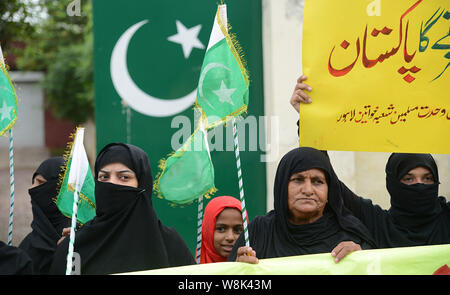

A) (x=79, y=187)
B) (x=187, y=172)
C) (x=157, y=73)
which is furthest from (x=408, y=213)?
(x=157, y=73)

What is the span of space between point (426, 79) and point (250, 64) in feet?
9.14

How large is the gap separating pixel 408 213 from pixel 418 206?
0.28 ft

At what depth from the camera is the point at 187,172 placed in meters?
2.73

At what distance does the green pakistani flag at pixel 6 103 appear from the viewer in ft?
9.31

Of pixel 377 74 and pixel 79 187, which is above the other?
pixel 377 74

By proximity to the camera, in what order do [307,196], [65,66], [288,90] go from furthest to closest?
1. [65,66]
2. [288,90]
3. [307,196]

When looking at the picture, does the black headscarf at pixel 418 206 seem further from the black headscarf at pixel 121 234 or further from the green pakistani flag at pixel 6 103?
the green pakistani flag at pixel 6 103

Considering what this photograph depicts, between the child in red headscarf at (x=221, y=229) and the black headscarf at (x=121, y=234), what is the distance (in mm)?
488

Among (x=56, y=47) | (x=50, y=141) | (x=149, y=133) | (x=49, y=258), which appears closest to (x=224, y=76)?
(x=49, y=258)

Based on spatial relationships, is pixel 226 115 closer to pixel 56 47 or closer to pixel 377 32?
pixel 377 32

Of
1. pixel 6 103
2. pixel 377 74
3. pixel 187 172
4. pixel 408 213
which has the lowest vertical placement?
pixel 408 213

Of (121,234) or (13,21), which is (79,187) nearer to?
(121,234)

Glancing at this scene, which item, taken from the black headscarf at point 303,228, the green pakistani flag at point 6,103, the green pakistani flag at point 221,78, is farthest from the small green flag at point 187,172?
the green pakistani flag at point 6,103
